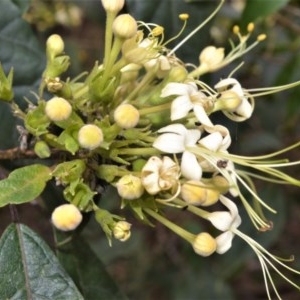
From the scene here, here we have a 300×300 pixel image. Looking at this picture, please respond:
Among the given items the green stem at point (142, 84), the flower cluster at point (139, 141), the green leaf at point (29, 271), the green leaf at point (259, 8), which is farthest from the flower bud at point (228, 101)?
the green leaf at point (259, 8)

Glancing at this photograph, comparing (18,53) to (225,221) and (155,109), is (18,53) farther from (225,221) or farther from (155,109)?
(225,221)

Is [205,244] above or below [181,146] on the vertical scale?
below

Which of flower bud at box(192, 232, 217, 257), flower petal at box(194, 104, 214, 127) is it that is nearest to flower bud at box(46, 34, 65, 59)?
flower petal at box(194, 104, 214, 127)

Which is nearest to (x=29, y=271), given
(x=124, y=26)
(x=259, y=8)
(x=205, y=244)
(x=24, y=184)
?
(x=24, y=184)

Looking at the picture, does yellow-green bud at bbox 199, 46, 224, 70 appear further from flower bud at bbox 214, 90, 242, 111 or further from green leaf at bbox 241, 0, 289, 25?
green leaf at bbox 241, 0, 289, 25

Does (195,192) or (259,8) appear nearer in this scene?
(195,192)

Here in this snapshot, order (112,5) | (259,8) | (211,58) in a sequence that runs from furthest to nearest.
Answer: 1. (259,8)
2. (211,58)
3. (112,5)

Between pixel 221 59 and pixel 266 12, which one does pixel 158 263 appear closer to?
pixel 266 12

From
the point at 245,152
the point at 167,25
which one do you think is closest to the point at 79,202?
the point at 167,25
